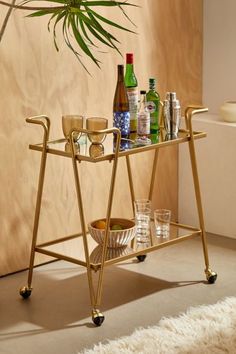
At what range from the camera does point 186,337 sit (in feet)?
10.7

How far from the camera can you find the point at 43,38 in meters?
3.97

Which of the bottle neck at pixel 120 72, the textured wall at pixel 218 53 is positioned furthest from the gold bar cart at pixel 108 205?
the textured wall at pixel 218 53

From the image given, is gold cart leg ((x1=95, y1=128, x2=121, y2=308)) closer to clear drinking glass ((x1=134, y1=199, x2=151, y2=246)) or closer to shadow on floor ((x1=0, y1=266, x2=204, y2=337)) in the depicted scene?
shadow on floor ((x1=0, y1=266, x2=204, y2=337))

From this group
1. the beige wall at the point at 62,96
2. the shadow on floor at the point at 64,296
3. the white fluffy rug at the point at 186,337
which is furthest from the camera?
the beige wall at the point at 62,96

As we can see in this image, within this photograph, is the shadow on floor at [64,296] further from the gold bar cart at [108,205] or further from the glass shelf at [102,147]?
the glass shelf at [102,147]

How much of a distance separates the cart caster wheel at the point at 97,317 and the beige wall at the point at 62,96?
2.31ft

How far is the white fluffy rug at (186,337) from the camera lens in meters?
3.16

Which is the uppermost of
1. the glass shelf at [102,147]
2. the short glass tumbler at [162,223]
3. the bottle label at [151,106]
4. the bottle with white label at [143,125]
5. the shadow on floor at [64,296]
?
the bottle label at [151,106]

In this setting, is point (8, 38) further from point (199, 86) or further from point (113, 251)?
point (199, 86)

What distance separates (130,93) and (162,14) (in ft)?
3.11

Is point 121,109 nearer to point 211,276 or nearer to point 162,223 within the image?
point 162,223

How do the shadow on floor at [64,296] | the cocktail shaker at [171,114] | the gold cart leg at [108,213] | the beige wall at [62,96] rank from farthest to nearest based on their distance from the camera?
the beige wall at [62,96] → the cocktail shaker at [171,114] → the shadow on floor at [64,296] → the gold cart leg at [108,213]

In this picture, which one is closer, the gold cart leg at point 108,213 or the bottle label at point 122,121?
the gold cart leg at point 108,213

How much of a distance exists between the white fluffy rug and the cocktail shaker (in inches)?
30.6
